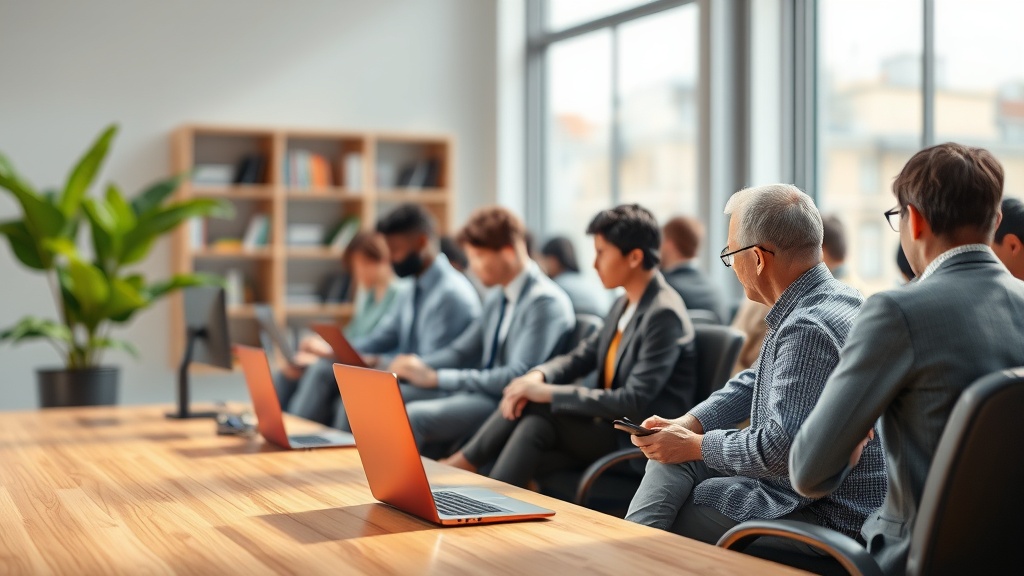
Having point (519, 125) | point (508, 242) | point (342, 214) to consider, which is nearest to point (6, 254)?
point (342, 214)

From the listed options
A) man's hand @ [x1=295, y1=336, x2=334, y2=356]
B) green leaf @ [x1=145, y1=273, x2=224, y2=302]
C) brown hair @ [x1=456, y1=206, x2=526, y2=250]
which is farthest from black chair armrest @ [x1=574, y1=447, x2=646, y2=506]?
green leaf @ [x1=145, y1=273, x2=224, y2=302]

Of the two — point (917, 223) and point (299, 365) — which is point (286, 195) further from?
point (917, 223)

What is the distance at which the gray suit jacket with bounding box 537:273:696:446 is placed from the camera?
307cm

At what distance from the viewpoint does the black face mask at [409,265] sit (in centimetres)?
492

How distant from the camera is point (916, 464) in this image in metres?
1.77

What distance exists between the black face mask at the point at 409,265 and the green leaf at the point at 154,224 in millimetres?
1409

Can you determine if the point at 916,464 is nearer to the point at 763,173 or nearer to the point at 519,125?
the point at 763,173

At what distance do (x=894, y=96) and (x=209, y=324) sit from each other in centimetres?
338

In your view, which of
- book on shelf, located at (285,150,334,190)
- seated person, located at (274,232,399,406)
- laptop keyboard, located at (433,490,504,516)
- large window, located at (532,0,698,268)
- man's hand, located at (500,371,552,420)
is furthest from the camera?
book on shelf, located at (285,150,334,190)

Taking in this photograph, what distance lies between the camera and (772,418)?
6.86 ft

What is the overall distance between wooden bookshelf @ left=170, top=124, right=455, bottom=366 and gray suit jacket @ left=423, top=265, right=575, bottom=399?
128 inches

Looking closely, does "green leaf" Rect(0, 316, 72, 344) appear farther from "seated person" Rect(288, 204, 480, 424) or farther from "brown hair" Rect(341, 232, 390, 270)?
"brown hair" Rect(341, 232, 390, 270)

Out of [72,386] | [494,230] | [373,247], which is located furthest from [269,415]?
[72,386]

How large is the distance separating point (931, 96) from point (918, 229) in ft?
11.6
